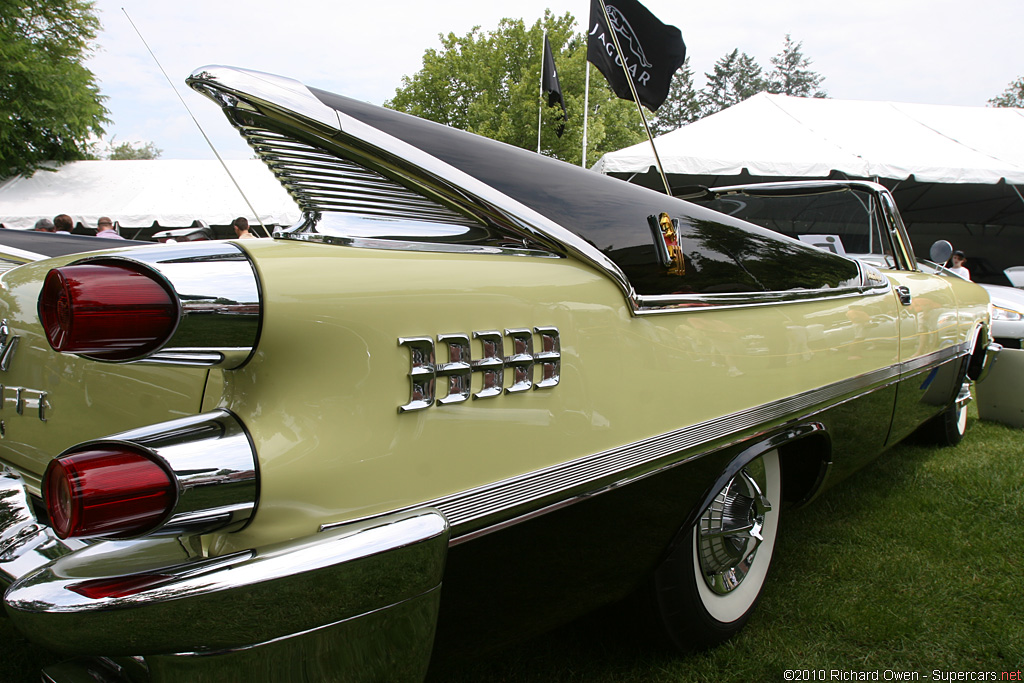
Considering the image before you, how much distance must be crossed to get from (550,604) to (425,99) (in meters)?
26.7

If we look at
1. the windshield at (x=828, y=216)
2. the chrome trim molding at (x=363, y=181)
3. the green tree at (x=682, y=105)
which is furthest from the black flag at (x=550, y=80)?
the green tree at (x=682, y=105)

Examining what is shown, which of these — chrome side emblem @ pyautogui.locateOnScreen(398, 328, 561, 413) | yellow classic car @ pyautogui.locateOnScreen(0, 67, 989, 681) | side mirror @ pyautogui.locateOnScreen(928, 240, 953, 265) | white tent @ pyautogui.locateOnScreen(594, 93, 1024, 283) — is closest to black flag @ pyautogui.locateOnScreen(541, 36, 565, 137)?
white tent @ pyautogui.locateOnScreen(594, 93, 1024, 283)

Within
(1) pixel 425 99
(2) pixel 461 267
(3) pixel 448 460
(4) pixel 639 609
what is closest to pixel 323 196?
(2) pixel 461 267

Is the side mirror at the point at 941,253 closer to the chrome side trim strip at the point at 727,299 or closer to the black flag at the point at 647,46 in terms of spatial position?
the black flag at the point at 647,46

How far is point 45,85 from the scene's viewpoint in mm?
18672

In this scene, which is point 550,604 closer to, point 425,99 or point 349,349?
point 349,349

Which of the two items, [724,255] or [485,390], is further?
[724,255]

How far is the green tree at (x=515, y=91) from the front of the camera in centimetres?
2116

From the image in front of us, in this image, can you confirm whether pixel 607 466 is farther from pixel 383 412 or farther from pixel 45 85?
pixel 45 85

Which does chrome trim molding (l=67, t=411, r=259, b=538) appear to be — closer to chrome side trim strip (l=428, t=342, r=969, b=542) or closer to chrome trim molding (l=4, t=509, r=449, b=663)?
chrome trim molding (l=4, t=509, r=449, b=663)

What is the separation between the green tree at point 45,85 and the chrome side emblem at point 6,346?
20.1m

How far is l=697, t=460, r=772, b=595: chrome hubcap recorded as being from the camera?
1.94 m

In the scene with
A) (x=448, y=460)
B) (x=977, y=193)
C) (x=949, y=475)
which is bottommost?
(x=949, y=475)

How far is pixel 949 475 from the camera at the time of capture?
3727 millimetres
